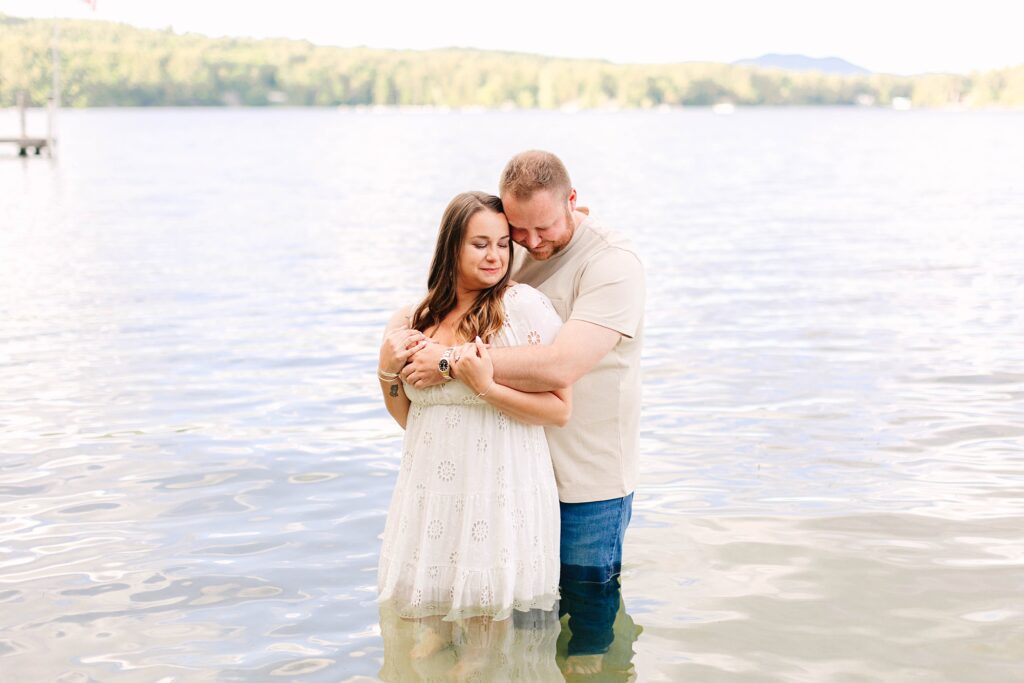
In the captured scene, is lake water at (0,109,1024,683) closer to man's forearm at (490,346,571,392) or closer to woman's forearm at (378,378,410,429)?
woman's forearm at (378,378,410,429)

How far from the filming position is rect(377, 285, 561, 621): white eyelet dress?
4.56m

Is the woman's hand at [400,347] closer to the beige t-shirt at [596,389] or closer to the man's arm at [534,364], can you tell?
the man's arm at [534,364]

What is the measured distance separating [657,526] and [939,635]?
2.06 meters

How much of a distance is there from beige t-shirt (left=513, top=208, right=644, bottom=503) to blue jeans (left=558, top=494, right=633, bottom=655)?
Result: 102mm

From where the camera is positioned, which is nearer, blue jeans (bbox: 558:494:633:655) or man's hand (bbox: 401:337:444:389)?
man's hand (bbox: 401:337:444:389)

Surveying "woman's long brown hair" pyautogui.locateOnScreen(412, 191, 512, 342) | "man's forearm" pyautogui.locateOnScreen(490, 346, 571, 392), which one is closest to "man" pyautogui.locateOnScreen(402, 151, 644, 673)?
"man's forearm" pyautogui.locateOnScreen(490, 346, 571, 392)

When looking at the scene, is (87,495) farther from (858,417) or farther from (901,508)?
(858,417)

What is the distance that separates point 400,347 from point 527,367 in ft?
1.63

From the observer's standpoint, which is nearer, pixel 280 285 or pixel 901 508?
pixel 901 508

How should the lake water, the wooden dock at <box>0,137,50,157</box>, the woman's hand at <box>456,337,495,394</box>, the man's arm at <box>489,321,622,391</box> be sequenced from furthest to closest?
the wooden dock at <box>0,137,50,157</box> < the lake water < the man's arm at <box>489,321,622,391</box> < the woman's hand at <box>456,337,495,394</box>

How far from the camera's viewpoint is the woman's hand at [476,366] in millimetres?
4301

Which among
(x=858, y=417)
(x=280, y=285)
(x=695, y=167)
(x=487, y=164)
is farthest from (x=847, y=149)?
(x=858, y=417)

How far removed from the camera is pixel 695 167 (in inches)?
2331

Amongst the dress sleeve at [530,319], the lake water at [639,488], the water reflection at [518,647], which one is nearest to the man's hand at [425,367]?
the dress sleeve at [530,319]
